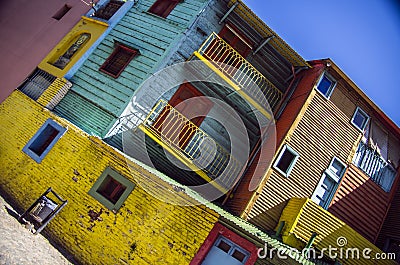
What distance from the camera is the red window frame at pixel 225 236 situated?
318 inches

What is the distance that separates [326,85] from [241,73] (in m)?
4.26

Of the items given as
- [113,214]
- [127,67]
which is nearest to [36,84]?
[127,67]

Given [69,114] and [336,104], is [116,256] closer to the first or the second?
[69,114]

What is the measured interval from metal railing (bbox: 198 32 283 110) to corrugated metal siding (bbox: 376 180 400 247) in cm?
757

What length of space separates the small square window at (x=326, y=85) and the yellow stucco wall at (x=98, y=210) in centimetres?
820

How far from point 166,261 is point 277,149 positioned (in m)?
6.23

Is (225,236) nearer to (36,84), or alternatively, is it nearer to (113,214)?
(113,214)

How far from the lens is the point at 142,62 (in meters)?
11.4

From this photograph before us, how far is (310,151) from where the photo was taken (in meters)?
11.5

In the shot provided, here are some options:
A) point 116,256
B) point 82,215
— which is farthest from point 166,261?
point 82,215

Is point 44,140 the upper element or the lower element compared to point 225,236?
lower

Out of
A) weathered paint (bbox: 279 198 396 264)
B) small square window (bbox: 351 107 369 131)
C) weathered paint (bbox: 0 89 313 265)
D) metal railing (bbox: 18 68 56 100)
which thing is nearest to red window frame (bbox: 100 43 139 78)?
metal railing (bbox: 18 68 56 100)

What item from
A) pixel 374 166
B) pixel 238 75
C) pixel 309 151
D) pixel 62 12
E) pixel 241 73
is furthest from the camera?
pixel 62 12

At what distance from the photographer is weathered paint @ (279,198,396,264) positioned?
9586 mm
